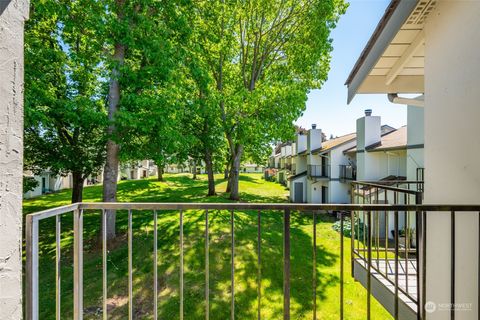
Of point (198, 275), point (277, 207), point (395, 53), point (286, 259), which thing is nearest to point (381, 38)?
point (395, 53)

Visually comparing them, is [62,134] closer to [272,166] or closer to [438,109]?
[438,109]

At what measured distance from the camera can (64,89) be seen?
8.34m

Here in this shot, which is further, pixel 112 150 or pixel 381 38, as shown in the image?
pixel 112 150

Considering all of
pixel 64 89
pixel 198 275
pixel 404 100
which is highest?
pixel 64 89

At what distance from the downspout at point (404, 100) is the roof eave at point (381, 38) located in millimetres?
758

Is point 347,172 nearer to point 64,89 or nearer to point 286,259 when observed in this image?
point 64,89

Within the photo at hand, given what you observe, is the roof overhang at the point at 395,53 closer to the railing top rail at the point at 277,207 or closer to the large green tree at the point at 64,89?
the railing top rail at the point at 277,207

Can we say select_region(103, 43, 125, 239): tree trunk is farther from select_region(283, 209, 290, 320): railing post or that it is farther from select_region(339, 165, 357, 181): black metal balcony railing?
select_region(339, 165, 357, 181): black metal balcony railing

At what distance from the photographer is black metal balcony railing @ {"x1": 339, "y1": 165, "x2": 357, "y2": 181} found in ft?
53.0

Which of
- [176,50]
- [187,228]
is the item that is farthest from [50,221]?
[176,50]

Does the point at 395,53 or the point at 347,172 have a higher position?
the point at 395,53

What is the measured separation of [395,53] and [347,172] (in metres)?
14.5

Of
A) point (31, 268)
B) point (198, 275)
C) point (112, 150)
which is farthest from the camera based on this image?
point (112, 150)

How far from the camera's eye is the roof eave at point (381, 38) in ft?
7.63
